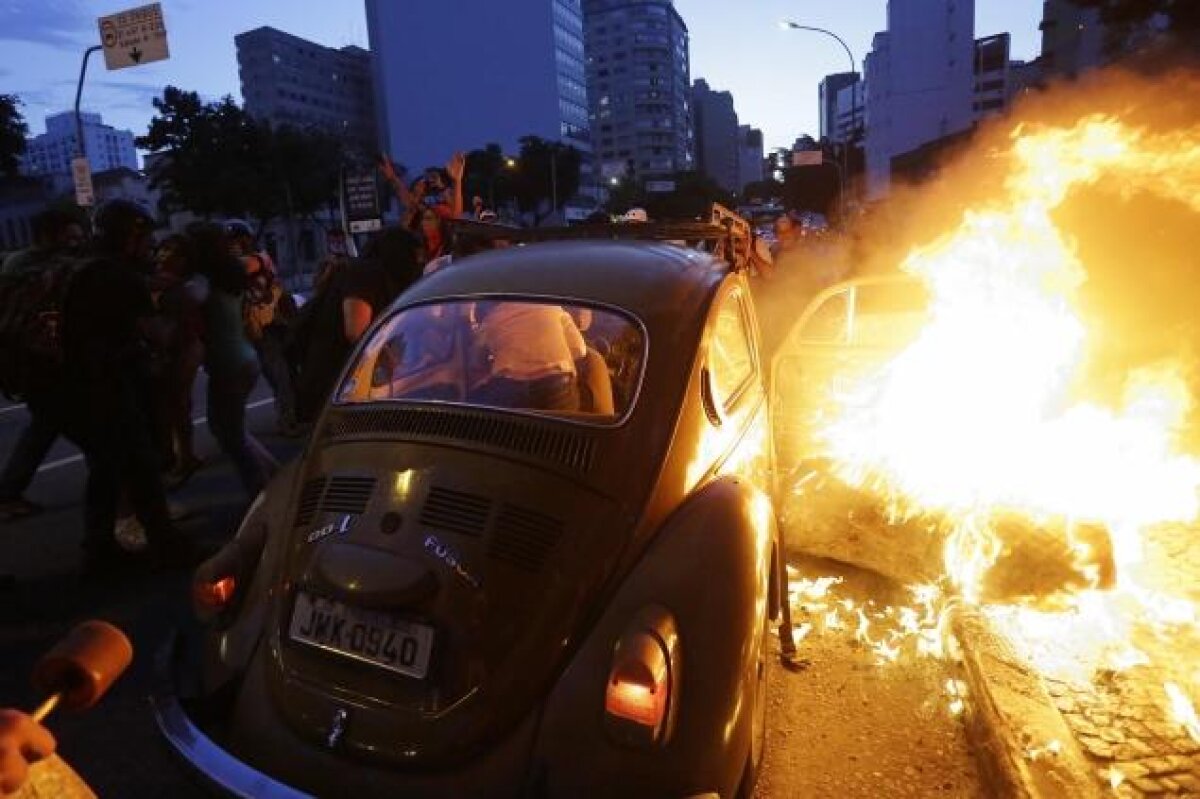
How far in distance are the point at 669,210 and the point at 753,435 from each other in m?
99.8

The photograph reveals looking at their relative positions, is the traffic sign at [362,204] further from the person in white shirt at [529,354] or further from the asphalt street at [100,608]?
the person in white shirt at [529,354]

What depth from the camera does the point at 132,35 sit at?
16.8 meters

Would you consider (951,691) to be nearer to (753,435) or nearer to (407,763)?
(753,435)

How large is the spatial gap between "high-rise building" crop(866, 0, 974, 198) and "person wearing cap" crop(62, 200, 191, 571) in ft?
234

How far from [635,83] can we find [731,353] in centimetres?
18381

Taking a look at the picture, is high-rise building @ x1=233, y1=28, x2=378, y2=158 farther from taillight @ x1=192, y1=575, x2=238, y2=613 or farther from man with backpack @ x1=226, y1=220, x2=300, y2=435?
taillight @ x1=192, y1=575, x2=238, y2=613

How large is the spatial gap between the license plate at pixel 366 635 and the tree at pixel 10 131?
140ft

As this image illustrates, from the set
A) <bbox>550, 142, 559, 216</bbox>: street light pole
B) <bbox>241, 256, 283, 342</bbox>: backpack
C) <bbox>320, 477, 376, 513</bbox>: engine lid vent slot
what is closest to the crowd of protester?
<bbox>241, 256, 283, 342</bbox>: backpack

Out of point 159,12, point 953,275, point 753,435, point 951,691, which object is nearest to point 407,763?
point 753,435

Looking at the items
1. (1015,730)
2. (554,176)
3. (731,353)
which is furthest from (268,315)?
(554,176)

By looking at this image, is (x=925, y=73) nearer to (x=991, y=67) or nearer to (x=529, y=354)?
(x=991, y=67)

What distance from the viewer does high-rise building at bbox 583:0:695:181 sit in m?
174

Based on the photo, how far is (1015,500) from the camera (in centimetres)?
448

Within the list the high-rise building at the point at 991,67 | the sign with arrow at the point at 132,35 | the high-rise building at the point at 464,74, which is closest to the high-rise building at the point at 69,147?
the high-rise building at the point at 464,74
